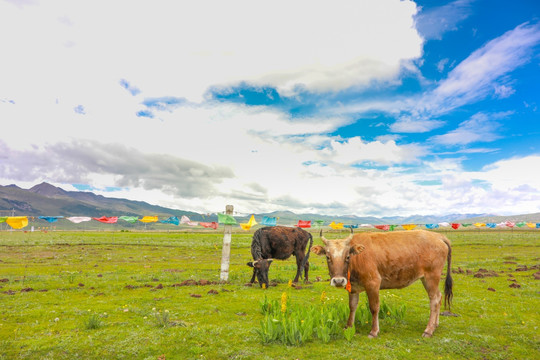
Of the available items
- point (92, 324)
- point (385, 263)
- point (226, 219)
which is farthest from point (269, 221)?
point (92, 324)

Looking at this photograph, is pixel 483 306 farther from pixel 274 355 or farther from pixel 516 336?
pixel 274 355

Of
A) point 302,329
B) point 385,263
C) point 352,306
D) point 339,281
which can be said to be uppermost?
point 385,263

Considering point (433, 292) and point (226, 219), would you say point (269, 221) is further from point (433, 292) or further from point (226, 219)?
point (433, 292)

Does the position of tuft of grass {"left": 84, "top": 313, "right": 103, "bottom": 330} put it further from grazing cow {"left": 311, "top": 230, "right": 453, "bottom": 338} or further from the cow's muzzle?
the cow's muzzle

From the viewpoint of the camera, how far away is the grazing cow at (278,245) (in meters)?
17.9

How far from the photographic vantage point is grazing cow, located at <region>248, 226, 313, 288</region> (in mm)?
17906

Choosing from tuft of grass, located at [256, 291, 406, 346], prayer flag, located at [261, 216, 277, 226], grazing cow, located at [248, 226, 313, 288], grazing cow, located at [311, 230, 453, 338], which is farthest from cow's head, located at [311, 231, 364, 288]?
prayer flag, located at [261, 216, 277, 226]

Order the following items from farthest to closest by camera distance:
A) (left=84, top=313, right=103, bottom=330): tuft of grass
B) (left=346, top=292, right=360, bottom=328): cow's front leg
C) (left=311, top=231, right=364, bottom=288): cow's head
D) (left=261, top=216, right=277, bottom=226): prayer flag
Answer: (left=261, top=216, right=277, bottom=226): prayer flag, (left=346, top=292, right=360, bottom=328): cow's front leg, (left=84, top=313, right=103, bottom=330): tuft of grass, (left=311, top=231, right=364, bottom=288): cow's head

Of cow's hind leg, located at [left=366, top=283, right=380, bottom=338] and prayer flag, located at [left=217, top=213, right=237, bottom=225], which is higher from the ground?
prayer flag, located at [left=217, top=213, right=237, bottom=225]

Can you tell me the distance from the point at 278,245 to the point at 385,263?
32.8ft

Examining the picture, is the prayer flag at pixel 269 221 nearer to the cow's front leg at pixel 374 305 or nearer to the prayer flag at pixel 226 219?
the prayer flag at pixel 226 219

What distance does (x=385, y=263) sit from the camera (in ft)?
31.9

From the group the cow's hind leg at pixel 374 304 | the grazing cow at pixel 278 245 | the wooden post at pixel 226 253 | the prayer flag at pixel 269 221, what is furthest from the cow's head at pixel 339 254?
the prayer flag at pixel 269 221

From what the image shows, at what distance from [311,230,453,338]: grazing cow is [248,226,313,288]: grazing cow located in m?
7.67
